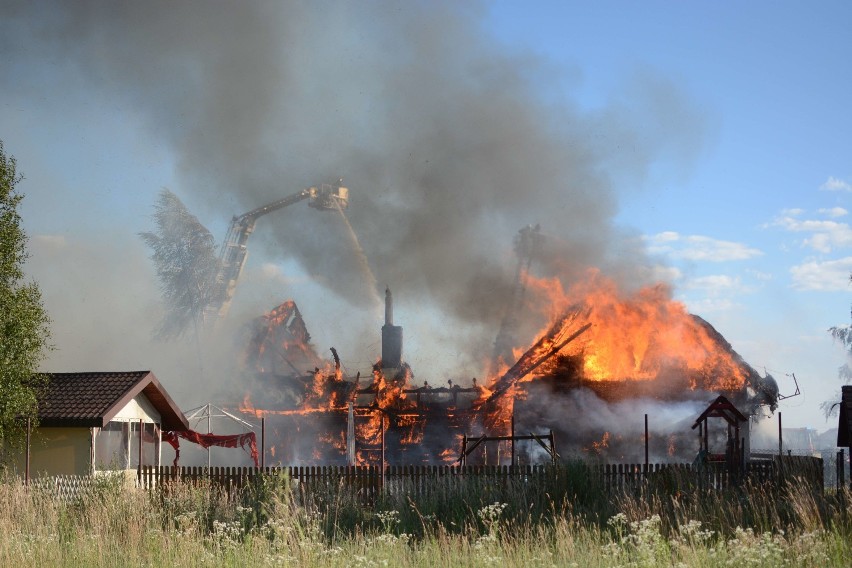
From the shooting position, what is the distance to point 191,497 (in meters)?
18.9

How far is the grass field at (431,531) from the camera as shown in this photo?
1058 cm

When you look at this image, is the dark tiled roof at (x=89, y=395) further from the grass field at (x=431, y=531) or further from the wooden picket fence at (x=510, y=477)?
the grass field at (x=431, y=531)

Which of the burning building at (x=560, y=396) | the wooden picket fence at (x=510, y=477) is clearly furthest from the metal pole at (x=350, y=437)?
the wooden picket fence at (x=510, y=477)

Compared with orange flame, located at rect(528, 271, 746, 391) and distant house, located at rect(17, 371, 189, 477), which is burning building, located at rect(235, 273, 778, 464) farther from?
distant house, located at rect(17, 371, 189, 477)

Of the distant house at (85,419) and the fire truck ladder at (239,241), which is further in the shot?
the fire truck ladder at (239,241)

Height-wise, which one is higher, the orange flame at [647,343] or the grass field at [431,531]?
the orange flame at [647,343]

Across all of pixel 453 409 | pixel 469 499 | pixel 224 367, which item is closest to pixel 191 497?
pixel 469 499

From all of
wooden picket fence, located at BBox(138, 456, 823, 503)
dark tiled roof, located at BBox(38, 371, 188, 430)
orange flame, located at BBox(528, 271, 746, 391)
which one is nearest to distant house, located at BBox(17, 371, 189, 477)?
dark tiled roof, located at BBox(38, 371, 188, 430)

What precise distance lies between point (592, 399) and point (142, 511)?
28641 mm

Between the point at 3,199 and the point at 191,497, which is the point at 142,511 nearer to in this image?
the point at 191,497

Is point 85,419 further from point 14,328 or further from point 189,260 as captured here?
point 189,260

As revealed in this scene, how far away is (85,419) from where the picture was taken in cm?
2545

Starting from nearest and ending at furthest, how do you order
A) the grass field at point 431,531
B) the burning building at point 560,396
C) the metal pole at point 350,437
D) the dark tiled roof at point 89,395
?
the grass field at point 431,531 → the dark tiled roof at point 89,395 → the metal pole at point 350,437 → the burning building at point 560,396

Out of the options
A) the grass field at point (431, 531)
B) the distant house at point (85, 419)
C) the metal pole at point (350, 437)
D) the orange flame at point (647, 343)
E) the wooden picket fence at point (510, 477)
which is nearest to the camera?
the grass field at point (431, 531)
